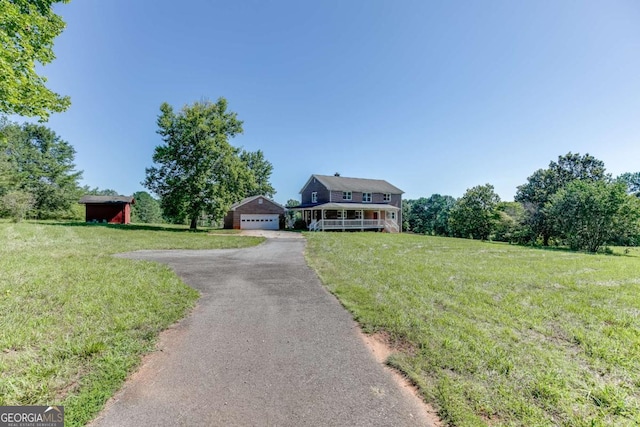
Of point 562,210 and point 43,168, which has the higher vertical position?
point 43,168

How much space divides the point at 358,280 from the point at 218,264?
16.1 feet

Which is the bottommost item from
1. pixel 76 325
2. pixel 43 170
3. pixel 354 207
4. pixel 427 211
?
pixel 76 325

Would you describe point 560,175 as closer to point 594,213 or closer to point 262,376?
point 594,213

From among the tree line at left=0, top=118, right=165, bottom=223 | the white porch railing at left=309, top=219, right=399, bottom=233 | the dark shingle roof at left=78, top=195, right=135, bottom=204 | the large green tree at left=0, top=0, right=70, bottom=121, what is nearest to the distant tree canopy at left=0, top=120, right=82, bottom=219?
the tree line at left=0, top=118, right=165, bottom=223

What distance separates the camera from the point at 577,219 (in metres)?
22.4

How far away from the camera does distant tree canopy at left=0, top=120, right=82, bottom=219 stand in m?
32.3

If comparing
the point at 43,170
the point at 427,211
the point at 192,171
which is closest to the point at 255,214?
the point at 192,171

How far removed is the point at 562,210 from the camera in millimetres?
23109

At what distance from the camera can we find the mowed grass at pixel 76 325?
106 inches

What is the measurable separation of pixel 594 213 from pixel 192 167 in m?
33.7

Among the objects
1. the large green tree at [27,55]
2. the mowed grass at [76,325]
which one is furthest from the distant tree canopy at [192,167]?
the mowed grass at [76,325]

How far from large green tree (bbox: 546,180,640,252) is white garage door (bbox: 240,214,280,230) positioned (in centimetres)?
2624

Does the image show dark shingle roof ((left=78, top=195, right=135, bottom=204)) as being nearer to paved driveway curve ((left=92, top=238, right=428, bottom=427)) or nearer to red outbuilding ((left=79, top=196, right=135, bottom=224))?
red outbuilding ((left=79, top=196, right=135, bottom=224))

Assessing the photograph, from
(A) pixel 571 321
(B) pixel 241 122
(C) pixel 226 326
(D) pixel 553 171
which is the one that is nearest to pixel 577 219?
(D) pixel 553 171
